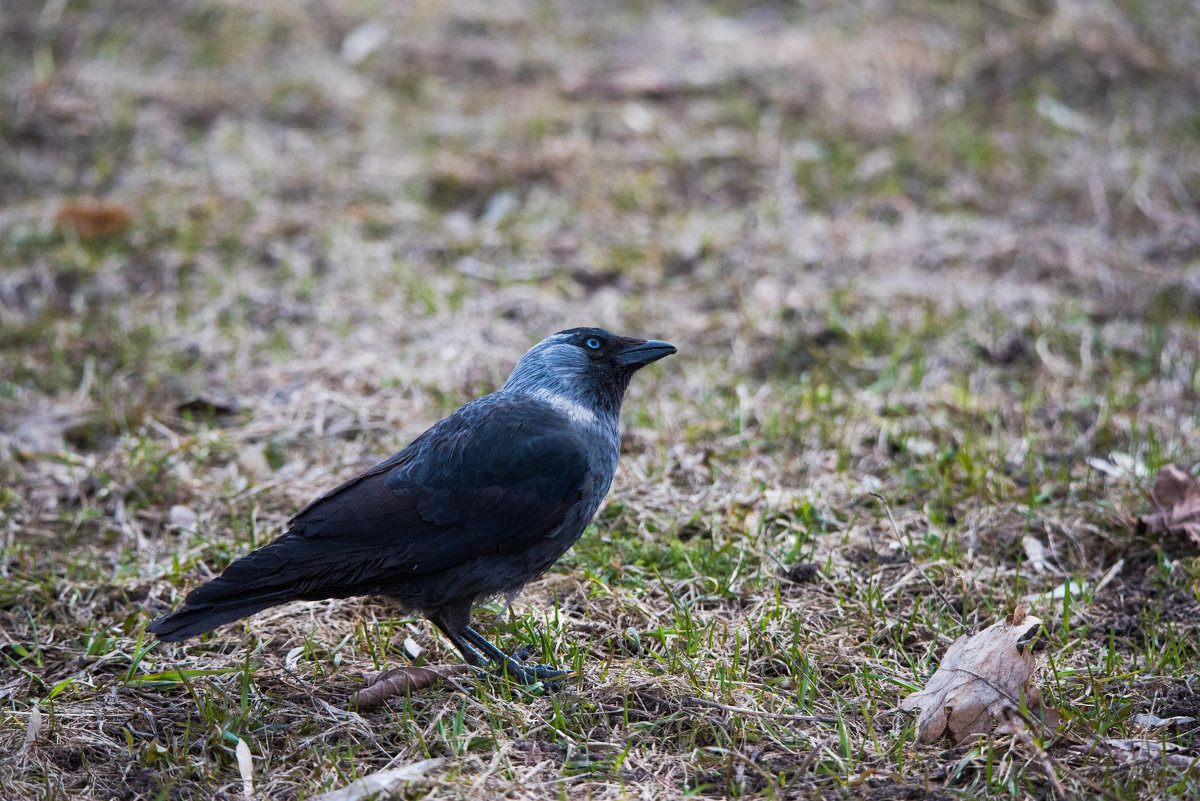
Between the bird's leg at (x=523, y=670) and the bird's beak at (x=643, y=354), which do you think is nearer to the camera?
the bird's leg at (x=523, y=670)

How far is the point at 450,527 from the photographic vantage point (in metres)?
3.38

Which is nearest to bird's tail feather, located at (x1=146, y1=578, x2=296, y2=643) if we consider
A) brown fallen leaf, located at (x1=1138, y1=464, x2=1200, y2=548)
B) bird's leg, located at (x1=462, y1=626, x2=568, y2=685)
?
bird's leg, located at (x1=462, y1=626, x2=568, y2=685)

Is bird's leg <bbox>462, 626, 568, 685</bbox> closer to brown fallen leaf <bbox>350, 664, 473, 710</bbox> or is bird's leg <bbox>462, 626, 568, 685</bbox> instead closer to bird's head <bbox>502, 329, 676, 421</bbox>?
brown fallen leaf <bbox>350, 664, 473, 710</bbox>

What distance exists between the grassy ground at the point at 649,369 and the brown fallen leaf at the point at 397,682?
0.16 ft

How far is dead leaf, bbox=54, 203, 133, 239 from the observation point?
6.63 meters

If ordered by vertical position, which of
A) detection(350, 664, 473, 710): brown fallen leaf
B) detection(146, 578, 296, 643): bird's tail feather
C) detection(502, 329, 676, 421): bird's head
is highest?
detection(502, 329, 676, 421): bird's head

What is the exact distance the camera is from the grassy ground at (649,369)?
307 centimetres

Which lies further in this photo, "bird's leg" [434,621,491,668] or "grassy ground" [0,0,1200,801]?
"bird's leg" [434,621,491,668]

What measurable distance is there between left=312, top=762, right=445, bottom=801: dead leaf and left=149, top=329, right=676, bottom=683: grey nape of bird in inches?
20.5

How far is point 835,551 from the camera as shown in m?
3.93


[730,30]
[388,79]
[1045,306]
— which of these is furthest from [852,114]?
[388,79]

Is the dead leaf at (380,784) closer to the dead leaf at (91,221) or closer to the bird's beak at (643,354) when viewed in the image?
the bird's beak at (643,354)

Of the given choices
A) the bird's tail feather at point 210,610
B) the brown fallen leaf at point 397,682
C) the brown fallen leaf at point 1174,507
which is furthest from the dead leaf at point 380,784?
the brown fallen leaf at point 1174,507

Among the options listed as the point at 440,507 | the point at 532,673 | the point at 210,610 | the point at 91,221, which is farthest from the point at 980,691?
the point at 91,221
